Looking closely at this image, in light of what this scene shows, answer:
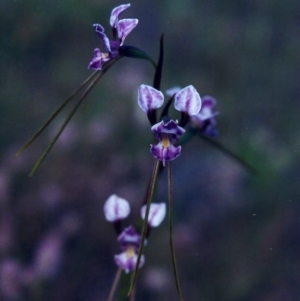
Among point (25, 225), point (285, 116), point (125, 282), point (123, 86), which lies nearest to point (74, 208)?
point (25, 225)

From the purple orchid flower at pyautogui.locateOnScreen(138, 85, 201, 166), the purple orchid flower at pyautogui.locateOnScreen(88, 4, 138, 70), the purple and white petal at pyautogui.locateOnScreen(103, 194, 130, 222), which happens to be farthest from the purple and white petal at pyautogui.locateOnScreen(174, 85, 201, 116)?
the purple and white petal at pyautogui.locateOnScreen(103, 194, 130, 222)

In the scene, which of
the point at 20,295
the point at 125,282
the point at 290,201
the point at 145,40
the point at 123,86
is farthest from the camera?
the point at 145,40

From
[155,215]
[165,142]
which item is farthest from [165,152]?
[155,215]

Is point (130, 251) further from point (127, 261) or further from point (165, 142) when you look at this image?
point (165, 142)

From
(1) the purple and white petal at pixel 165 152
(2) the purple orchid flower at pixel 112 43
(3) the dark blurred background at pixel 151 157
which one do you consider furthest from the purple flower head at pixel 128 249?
(3) the dark blurred background at pixel 151 157

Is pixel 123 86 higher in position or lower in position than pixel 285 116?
higher

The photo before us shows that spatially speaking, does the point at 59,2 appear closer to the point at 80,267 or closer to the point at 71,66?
the point at 71,66

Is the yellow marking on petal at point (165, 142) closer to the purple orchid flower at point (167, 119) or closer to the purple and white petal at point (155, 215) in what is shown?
the purple orchid flower at point (167, 119)
